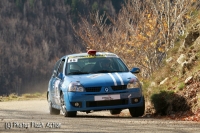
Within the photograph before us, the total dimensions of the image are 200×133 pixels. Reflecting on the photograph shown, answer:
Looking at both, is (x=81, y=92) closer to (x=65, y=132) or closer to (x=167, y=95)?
(x=167, y=95)

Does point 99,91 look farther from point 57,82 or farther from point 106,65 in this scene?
→ point 57,82

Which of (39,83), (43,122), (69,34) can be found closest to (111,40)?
(43,122)

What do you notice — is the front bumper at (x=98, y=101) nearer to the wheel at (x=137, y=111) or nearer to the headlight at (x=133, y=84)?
the headlight at (x=133, y=84)

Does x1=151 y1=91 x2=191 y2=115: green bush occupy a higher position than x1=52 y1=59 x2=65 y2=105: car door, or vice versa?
x1=52 y1=59 x2=65 y2=105: car door

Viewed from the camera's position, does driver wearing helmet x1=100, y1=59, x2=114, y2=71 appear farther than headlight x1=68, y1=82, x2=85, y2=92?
Yes

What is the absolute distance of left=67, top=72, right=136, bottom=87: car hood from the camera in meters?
14.0

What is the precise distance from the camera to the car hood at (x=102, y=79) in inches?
549

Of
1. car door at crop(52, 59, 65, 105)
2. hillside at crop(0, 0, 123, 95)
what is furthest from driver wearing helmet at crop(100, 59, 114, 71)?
hillside at crop(0, 0, 123, 95)

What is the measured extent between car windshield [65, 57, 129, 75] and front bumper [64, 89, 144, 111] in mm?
1171

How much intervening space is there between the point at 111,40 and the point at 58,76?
27056 millimetres

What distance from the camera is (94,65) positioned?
50.2 feet

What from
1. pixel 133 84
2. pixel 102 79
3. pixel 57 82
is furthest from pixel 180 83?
pixel 57 82

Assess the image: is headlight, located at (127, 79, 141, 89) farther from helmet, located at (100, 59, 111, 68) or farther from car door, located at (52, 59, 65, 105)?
car door, located at (52, 59, 65, 105)

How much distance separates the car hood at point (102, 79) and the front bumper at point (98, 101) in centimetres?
23
